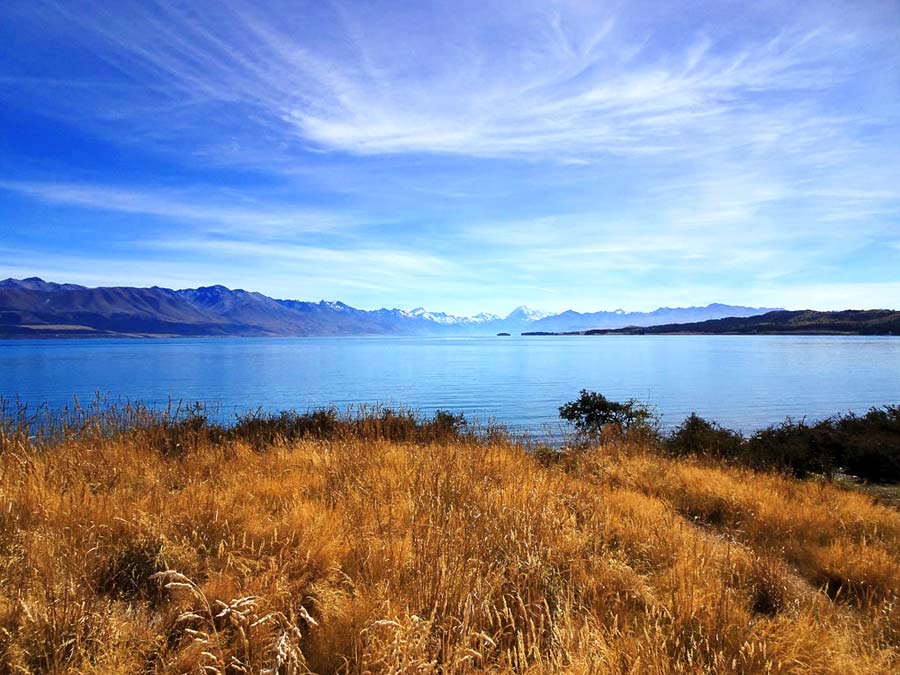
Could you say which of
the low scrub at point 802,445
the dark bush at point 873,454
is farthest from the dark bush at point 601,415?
the dark bush at point 873,454

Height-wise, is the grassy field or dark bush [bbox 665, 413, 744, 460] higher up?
the grassy field

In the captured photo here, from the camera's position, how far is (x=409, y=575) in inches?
144

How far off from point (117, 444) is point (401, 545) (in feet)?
20.3

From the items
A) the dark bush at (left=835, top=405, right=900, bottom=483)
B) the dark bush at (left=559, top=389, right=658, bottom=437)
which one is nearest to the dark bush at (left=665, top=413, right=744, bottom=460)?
the dark bush at (left=559, top=389, right=658, bottom=437)

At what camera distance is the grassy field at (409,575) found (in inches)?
113

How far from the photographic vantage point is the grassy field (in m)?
A: 2.88

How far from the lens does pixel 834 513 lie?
668cm

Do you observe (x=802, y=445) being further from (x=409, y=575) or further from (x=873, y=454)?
(x=409, y=575)

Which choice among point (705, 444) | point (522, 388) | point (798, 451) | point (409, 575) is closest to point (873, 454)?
point (798, 451)

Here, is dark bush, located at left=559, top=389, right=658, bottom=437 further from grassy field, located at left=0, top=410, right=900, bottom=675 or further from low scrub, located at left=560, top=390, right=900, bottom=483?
grassy field, located at left=0, top=410, right=900, bottom=675

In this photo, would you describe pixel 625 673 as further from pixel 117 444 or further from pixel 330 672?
pixel 117 444

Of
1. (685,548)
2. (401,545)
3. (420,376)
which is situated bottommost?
(420,376)

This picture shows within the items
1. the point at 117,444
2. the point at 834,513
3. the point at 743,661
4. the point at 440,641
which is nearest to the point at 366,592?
the point at 440,641

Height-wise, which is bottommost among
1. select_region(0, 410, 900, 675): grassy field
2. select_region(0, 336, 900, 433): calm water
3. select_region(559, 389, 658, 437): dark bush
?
select_region(0, 336, 900, 433): calm water
